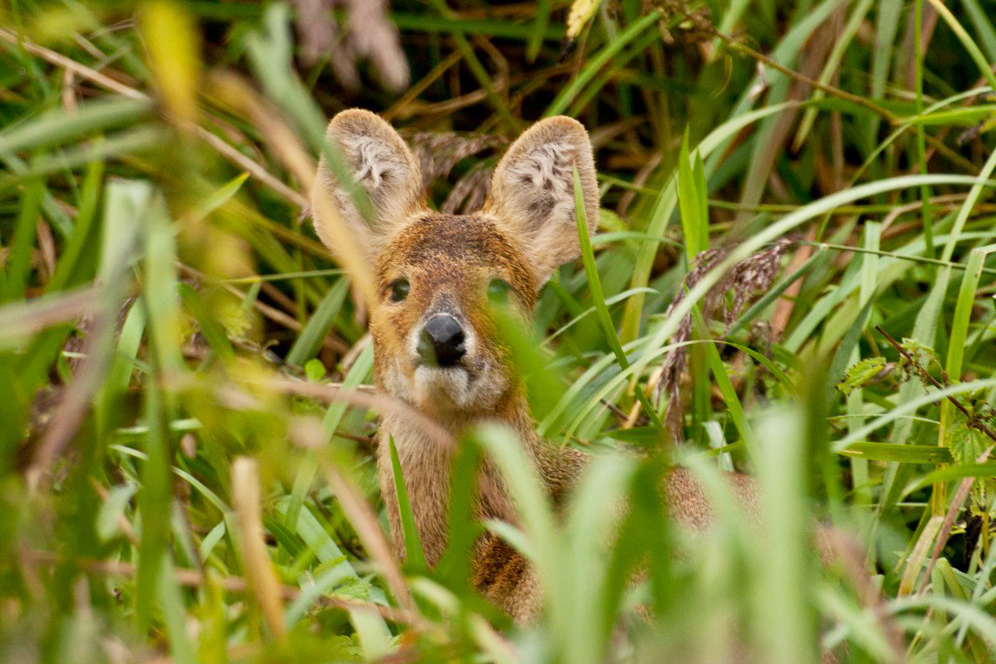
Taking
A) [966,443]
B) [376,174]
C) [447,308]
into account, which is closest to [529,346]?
[447,308]

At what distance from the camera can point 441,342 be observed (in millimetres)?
3580

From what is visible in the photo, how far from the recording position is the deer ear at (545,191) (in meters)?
4.38

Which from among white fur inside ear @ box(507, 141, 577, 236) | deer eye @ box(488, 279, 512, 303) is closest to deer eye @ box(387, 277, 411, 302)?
deer eye @ box(488, 279, 512, 303)

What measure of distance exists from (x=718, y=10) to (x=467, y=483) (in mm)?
3360

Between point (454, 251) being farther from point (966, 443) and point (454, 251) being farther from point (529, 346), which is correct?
point (529, 346)

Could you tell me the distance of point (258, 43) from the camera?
2.24m

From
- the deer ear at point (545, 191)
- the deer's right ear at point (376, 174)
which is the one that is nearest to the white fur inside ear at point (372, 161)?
the deer's right ear at point (376, 174)

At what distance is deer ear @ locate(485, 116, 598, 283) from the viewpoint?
4.38m

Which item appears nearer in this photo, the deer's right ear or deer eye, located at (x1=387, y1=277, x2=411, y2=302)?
deer eye, located at (x1=387, y1=277, x2=411, y2=302)

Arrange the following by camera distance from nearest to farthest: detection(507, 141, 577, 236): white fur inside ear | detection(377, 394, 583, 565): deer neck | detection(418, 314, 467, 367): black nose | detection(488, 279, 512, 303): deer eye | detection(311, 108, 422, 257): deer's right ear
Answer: detection(418, 314, 467, 367): black nose, detection(377, 394, 583, 565): deer neck, detection(488, 279, 512, 303): deer eye, detection(311, 108, 422, 257): deer's right ear, detection(507, 141, 577, 236): white fur inside ear

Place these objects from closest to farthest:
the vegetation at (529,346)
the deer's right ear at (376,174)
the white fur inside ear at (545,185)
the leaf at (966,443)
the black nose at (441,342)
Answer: the vegetation at (529,346)
the leaf at (966,443)
the black nose at (441,342)
the deer's right ear at (376,174)
the white fur inside ear at (545,185)

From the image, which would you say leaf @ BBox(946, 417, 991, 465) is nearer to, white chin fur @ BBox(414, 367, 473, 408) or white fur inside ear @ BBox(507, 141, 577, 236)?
white chin fur @ BBox(414, 367, 473, 408)

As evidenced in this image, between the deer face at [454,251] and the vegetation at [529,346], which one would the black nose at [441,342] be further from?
the vegetation at [529,346]

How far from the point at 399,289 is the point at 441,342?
1.59ft
